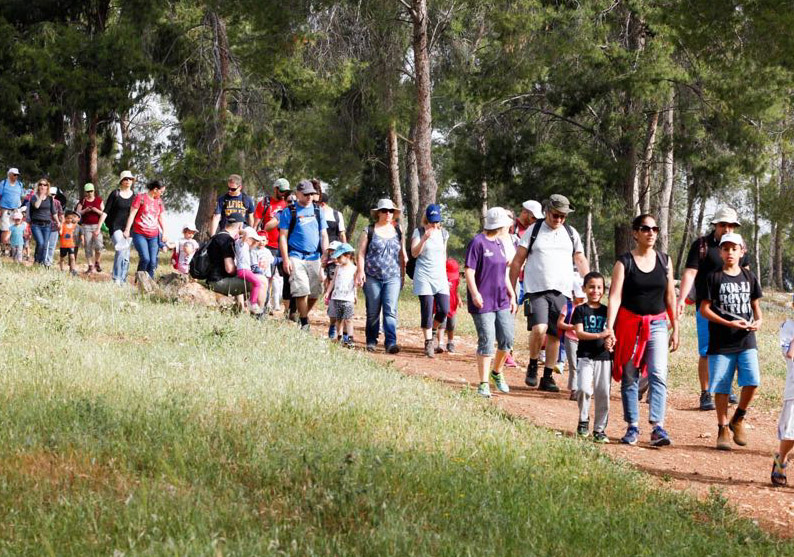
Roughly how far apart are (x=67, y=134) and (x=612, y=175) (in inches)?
682

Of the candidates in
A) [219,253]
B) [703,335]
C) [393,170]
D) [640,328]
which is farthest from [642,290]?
[393,170]

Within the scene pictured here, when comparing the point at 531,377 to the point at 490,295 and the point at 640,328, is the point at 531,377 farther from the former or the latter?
the point at 640,328

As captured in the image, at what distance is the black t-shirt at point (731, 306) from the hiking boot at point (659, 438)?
100cm

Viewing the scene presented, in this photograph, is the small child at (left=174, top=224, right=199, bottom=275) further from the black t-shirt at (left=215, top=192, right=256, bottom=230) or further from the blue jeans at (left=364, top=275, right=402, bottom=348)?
the blue jeans at (left=364, top=275, right=402, bottom=348)

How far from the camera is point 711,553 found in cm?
602

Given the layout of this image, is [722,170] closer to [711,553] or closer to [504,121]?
[504,121]

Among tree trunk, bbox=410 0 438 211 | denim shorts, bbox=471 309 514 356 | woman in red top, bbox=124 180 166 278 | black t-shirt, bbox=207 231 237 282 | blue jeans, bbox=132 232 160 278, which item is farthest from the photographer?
tree trunk, bbox=410 0 438 211

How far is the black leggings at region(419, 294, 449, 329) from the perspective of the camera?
14258 millimetres

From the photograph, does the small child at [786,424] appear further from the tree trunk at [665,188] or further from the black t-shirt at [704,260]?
the tree trunk at [665,188]

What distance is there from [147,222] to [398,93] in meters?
11.1

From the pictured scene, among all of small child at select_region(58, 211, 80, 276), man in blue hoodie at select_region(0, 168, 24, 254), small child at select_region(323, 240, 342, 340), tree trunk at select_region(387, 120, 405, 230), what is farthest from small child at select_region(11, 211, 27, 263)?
tree trunk at select_region(387, 120, 405, 230)

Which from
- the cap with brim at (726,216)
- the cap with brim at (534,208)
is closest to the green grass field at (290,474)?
the cap with brim at (726,216)

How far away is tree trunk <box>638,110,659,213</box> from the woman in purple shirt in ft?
50.8

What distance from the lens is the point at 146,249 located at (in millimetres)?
17516
